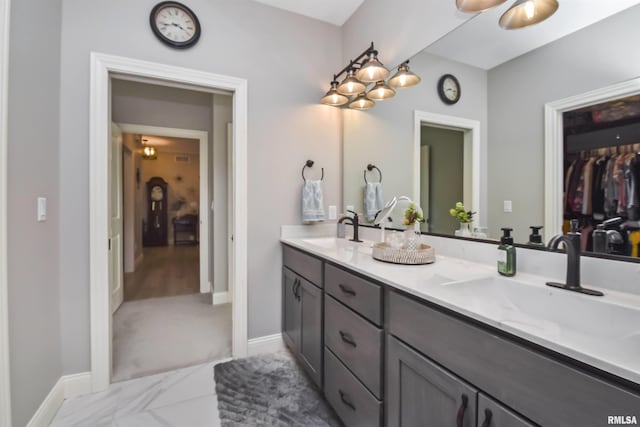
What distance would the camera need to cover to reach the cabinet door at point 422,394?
79cm

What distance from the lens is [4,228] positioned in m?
1.17

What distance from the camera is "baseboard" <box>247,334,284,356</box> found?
7.22 ft

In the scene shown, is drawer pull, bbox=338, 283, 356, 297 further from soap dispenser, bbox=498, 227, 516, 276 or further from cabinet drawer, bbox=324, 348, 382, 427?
soap dispenser, bbox=498, 227, 516, 276

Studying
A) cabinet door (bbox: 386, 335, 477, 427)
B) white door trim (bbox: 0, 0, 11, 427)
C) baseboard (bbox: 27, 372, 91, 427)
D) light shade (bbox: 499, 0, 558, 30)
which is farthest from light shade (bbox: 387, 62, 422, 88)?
baseboard (bbox: 27, 372, 91, 427)

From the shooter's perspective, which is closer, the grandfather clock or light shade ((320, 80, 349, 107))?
light shade ((320, 80, 349, 107))

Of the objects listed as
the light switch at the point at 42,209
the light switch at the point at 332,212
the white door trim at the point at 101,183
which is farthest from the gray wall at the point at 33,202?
the light switch at the point at 332,212

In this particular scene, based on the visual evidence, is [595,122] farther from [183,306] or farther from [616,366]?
[183,306]

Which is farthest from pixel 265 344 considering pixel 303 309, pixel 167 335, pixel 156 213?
pixel 156 213

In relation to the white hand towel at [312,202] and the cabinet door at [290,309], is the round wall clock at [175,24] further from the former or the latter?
the cabinet door at [290,309]

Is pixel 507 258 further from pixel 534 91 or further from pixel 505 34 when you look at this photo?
pixel 505 34

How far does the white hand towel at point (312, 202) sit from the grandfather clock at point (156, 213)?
22.3 feet

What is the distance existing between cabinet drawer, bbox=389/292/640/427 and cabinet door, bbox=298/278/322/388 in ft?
2.49

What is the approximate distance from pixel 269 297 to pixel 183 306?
1.57m

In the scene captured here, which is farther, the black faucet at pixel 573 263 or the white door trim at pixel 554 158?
the white door trim at pixel 554 158
